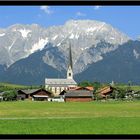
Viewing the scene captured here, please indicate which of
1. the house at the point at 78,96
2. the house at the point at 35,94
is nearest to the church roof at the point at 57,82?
the house at the point at 35,94

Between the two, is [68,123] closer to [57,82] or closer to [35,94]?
[35,94]

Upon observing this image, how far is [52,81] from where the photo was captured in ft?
513

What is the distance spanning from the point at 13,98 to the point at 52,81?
7278 centimetres

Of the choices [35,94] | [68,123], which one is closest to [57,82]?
[35,94]

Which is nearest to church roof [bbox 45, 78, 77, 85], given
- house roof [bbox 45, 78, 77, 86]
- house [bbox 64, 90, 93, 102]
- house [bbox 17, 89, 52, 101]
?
house roof [bbox 45, 78, 77, 86]

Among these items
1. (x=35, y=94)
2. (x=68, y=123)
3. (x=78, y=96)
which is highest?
(x=68, y=123)

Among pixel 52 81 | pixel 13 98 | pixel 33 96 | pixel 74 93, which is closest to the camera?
pixel 13 98

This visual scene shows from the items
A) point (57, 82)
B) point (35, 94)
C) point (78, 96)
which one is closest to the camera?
point (78, 96)

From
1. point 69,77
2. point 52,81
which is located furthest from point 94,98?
point 69,77

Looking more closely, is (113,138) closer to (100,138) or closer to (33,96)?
(100,138)
